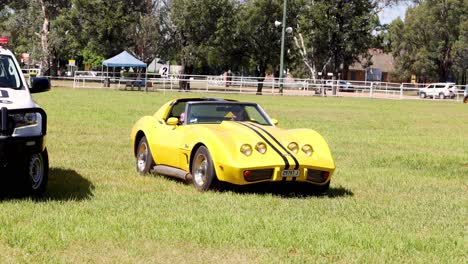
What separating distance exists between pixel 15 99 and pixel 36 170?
2.85ft

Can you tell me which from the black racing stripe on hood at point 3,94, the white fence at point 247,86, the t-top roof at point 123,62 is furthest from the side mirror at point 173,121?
the t-top roof at point 123,62

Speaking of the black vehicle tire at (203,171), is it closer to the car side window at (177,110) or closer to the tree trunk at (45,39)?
the car side window at (177,110)

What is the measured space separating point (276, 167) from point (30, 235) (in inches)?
133

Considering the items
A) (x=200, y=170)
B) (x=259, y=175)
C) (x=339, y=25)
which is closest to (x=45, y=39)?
(x=339, y=25)

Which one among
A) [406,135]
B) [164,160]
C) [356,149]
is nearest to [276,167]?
[164,160]

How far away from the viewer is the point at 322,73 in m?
67.7

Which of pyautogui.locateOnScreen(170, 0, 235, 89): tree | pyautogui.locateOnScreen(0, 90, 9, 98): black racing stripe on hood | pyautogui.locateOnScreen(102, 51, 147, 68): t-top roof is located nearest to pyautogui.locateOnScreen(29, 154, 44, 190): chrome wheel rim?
pyautogui.locateOnScreen(0, 90, 9, 98): black racing stripe on hood

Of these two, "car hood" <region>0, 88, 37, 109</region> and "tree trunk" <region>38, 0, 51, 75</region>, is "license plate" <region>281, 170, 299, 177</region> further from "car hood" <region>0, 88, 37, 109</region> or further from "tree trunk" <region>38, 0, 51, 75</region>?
"tree trunk" <region>38, 0, 51, 75</region>

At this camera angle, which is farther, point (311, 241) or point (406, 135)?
point (406, 135)

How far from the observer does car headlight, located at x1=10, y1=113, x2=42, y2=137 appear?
26.1 ft

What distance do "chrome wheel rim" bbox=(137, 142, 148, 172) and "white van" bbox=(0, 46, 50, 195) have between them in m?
2.55

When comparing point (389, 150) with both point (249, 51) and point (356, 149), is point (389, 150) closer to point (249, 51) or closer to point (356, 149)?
point (356, 149)

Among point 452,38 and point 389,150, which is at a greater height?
point 452,38

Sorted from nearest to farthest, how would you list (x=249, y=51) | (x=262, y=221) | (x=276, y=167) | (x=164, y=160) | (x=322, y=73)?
(x=262, y=221), (x=276, y=167), (x=164, y=160), (x=322, y=73), (x=249, y=51)
